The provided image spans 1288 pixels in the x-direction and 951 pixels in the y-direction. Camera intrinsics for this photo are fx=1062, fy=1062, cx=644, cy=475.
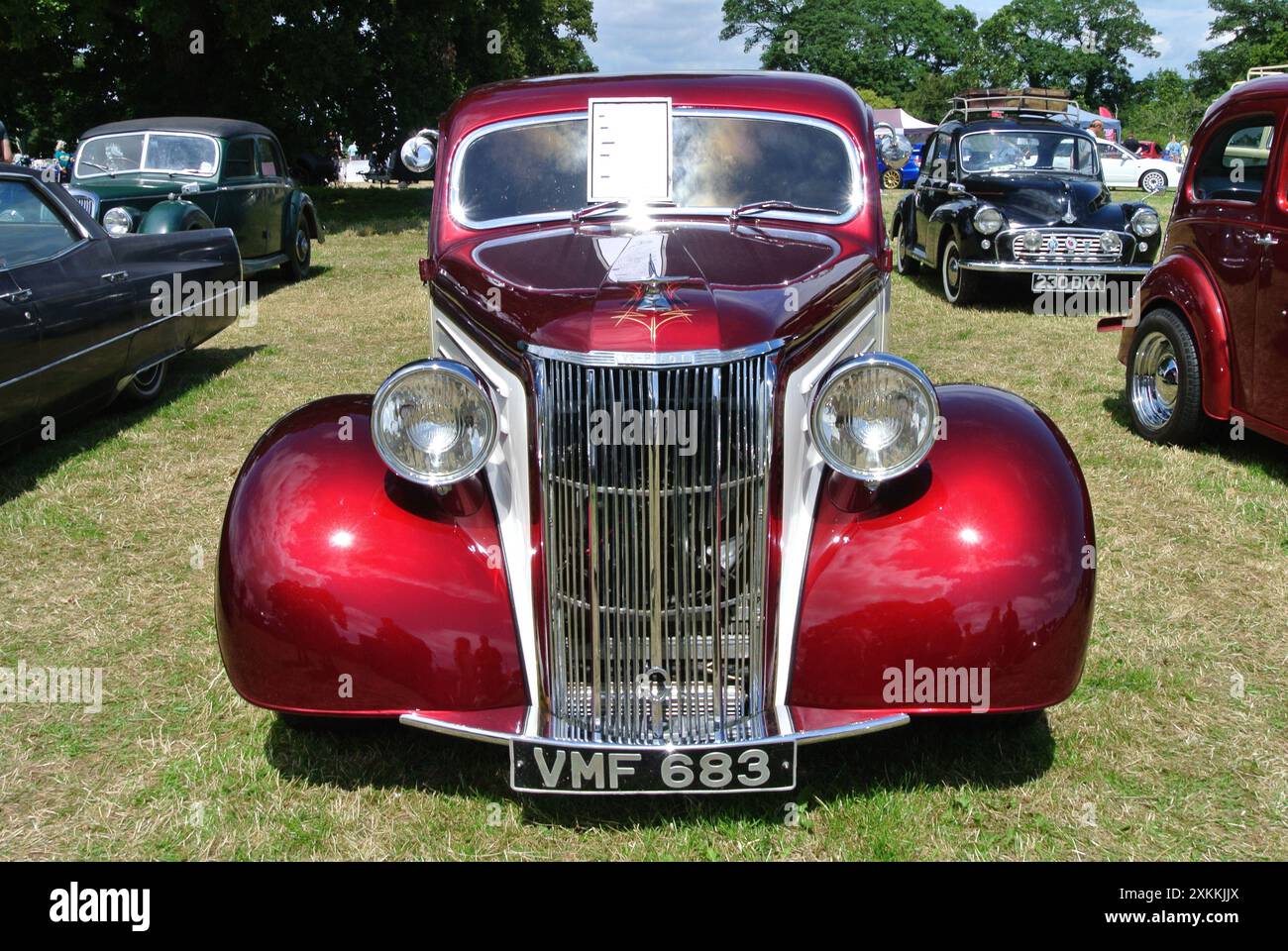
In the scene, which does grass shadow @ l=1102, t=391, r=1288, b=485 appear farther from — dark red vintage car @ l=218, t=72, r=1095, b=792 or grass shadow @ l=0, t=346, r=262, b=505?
grass shadow @ l=0, t=346, r=262, b=505

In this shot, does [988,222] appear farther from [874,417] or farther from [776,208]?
[874,417]

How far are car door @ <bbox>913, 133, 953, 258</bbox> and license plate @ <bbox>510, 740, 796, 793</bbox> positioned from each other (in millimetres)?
9897

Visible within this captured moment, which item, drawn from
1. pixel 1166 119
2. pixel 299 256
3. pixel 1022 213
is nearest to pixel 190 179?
pixel 299 256

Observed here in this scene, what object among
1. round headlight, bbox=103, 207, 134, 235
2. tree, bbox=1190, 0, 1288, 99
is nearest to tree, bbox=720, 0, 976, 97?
tree, bbox=1190, 0, 1288, 99

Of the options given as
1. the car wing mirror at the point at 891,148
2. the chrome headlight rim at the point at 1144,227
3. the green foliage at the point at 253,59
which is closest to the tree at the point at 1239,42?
the green foliage at the point at 253,59

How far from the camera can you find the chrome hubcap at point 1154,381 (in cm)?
622

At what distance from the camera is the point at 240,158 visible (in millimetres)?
11859

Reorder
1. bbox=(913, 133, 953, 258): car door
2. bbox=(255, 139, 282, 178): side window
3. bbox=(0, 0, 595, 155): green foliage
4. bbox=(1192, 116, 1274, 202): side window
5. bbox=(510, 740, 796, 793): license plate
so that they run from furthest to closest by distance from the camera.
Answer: bbox=(0, 0, 595, 155): green foliage
bbox=(255, 139, 282, 178): side window
bbox=(913, 133, 953, 258): car door
bbox=(1192, 116, 1274, 202): side window
bbox=(510, 740, 796, 793): license plate

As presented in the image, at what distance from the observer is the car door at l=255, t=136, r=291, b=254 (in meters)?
12.2

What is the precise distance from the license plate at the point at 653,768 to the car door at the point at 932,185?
32.5ft

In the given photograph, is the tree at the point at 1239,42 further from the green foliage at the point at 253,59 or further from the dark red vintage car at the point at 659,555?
the dark red vintage car at the point at 659,555
